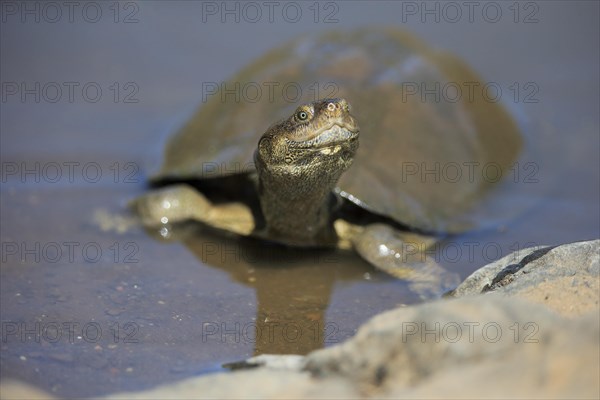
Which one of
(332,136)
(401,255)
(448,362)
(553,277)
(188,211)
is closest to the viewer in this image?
(448,362)

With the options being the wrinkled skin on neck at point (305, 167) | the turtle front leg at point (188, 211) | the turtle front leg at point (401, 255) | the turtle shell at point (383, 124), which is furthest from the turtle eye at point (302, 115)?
the turtle front leg at point (188, 211)

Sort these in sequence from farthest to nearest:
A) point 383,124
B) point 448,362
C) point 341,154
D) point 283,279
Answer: point 383,124 < point 283,279 < point 341,154 < point 448,362

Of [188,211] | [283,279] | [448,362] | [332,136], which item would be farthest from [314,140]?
[448,362]

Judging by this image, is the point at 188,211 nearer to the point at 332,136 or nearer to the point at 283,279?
the point at 283,279

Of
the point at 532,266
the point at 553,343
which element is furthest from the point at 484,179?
the point at 553,343

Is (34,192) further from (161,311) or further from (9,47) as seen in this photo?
(9,47)

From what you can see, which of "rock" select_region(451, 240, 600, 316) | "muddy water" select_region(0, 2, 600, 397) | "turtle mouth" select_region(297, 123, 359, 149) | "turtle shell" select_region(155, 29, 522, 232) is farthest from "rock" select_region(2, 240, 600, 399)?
"turtle shell" select_region(155, 29, 522, 232)
